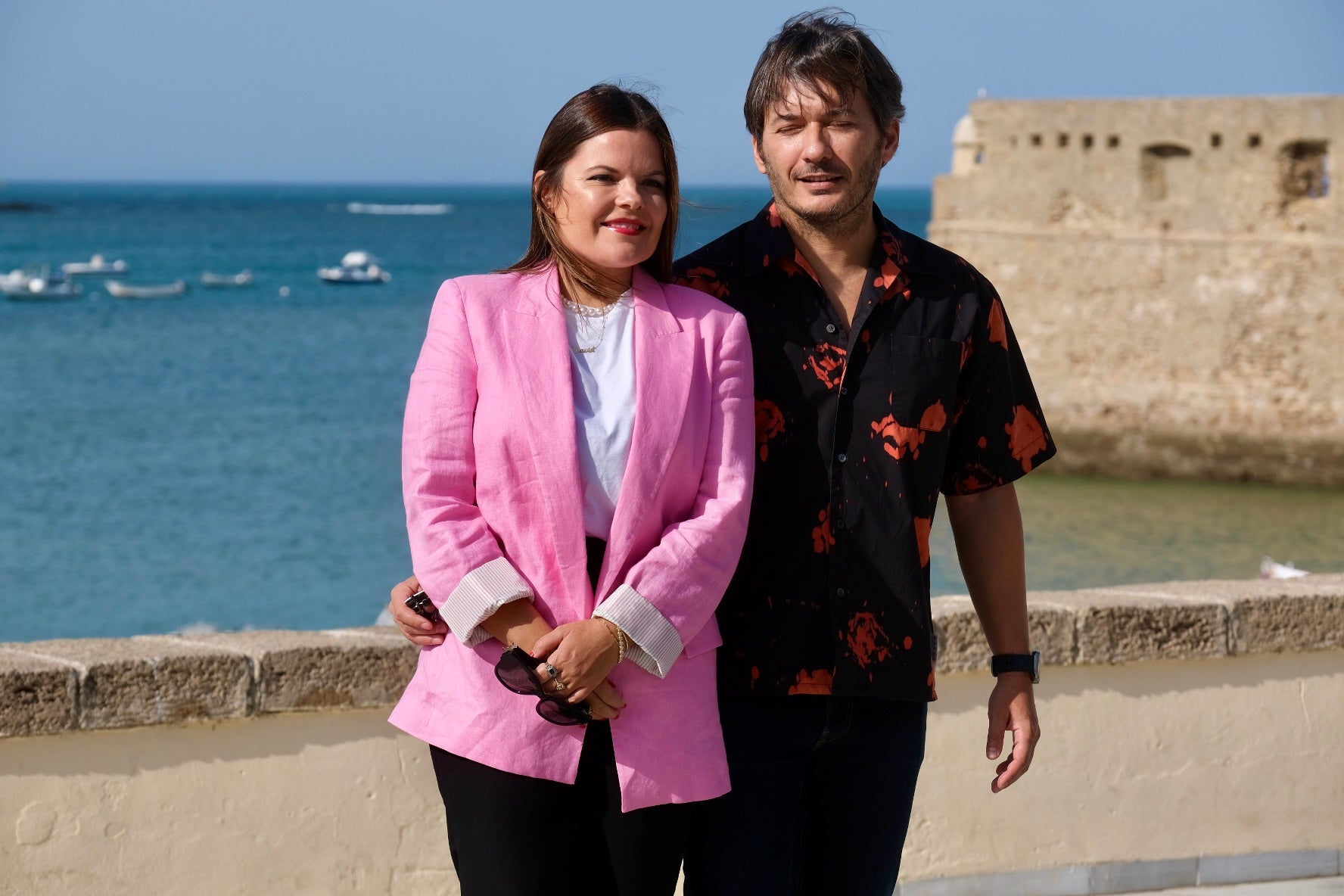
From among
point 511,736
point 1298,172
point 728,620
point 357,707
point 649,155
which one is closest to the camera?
point 511,736

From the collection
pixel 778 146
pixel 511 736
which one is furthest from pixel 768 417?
pixel 511 736

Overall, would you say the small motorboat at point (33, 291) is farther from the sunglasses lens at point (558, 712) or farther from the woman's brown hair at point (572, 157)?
the sunglasses lens at point (558, 712)

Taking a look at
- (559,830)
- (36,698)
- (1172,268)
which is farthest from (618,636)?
(1172,268)

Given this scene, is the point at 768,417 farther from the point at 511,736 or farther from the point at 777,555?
the point at 511,736

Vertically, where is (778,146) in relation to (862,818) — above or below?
above

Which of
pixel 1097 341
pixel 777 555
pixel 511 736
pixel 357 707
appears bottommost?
pixel 1097 341

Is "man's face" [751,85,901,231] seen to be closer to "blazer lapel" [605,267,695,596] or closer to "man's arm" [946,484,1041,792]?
"blazer lapel" [605,267,695,596]

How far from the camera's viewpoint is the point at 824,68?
2.26m

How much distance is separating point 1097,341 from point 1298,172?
313 centimetres

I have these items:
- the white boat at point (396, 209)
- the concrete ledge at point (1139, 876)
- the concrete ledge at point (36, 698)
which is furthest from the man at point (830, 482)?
the white boat at point (396, 209)

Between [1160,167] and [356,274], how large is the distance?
4396cm

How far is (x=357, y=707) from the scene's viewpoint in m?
2.96

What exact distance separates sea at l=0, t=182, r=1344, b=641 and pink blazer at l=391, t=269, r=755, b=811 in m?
0.31

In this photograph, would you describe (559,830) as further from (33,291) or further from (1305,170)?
(33,291)
